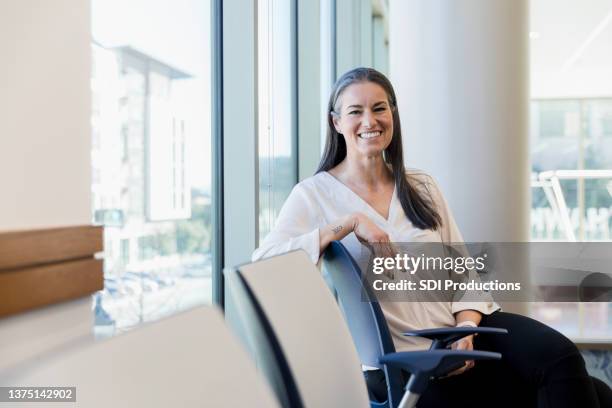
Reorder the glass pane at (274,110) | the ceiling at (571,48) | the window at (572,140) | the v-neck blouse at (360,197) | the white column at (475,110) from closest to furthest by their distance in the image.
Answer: the v-neck blouse at (360,197) → the glass pane at (274,110) → the white column at (475,110) → the ceiling at (571,48) → the window at (572,140)

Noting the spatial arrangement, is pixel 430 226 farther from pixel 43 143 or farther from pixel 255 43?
pixel 43 143

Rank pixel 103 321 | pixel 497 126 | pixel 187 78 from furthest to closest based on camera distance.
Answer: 1. pixel 497 126
2. pixel 187 78
3. pixel 103 321

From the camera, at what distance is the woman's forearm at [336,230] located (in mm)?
1551

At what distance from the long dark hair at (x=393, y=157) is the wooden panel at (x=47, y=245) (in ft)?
3.41

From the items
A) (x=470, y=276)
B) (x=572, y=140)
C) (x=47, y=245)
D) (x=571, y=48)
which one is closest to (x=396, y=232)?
(x=470, y=276)

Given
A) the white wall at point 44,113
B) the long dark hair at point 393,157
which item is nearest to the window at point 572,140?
the long dark hair at point 393,157

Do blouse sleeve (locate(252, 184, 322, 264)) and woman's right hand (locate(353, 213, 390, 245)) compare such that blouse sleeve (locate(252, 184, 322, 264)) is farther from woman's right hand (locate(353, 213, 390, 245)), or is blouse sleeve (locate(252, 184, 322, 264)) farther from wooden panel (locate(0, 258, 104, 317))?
wooden panel (locate(0, 258, 104, 317))

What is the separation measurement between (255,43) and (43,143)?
3.93 ft

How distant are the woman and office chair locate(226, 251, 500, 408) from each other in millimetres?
440

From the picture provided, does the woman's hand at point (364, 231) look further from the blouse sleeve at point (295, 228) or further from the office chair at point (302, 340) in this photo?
the office chair at point (302, 340)

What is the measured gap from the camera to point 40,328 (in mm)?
858

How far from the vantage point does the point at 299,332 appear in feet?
3.11

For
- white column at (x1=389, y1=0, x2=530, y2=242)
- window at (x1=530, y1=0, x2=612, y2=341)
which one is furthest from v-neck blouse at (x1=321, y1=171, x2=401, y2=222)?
window at (x1=530, y1=0, x2=612, y2=341)

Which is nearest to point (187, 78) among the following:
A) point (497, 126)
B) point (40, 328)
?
point (40, 328)
